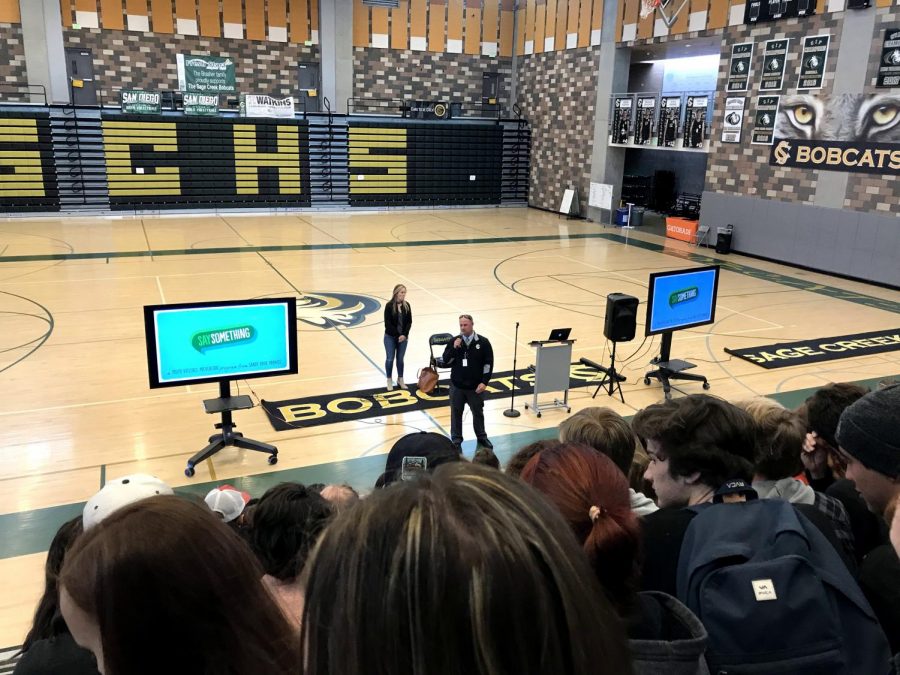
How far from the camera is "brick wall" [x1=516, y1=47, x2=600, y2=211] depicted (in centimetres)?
2567

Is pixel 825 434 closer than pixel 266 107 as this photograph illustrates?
Yes

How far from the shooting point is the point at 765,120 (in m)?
18.7

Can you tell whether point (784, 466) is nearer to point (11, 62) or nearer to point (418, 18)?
point (11, 62)

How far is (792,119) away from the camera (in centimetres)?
1788

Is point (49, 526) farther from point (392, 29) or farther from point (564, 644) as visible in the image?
point (392, 29)

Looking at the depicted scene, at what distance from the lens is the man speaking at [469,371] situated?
7.36 metres

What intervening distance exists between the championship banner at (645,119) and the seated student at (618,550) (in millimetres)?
22736

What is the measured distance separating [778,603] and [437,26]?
96.2 feet

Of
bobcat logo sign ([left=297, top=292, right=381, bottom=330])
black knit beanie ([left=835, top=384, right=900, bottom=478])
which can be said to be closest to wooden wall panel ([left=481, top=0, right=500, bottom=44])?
bobcat logo sign ([left=297, top=292, right=381, bottom=330])

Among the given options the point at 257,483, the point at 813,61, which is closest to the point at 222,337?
the point at 257,483

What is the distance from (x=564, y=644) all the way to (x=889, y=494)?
6.15 feet

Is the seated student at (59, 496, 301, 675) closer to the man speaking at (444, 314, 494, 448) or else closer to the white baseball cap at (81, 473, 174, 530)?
the white baseball cap at (81, 473, 174, 530)

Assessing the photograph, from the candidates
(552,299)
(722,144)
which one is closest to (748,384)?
(552,299)

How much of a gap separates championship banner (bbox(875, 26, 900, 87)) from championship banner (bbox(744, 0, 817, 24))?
7.35 ft
